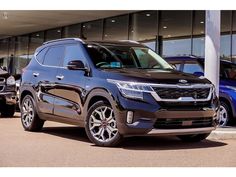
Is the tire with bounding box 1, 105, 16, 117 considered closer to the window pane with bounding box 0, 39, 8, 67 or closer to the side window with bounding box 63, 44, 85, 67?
the side window with bounding box 63, 44, 85, 67

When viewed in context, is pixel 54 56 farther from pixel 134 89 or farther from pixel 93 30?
pixel 93 30

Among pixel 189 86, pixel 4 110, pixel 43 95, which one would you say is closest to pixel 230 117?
pixel 189 86

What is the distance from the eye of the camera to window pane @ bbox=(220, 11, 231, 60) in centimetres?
1750

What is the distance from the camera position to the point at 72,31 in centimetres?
2611

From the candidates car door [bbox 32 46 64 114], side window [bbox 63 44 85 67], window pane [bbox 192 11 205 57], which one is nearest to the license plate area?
side window [bbox 63 44 85 67]

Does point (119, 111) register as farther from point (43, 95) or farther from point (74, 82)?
point (43, 95)

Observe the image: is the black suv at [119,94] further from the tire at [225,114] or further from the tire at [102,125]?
the tire at [225,114]

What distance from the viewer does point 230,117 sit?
10883 mm

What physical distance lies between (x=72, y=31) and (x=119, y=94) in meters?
19.0

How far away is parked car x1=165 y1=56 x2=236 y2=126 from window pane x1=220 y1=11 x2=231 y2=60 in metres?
5.61

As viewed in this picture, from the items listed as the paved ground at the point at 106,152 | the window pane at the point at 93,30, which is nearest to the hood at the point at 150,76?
the paved ground at the point at 106,152

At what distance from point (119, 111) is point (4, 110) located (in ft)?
22.7

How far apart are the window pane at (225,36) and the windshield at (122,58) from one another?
8.74 meters

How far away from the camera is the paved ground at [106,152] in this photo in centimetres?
655
